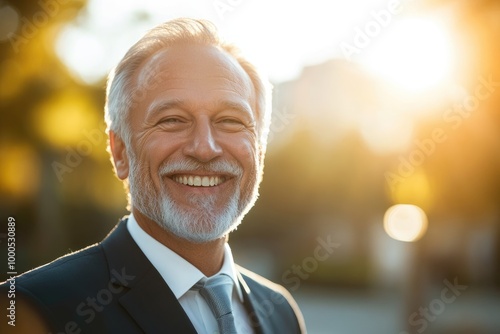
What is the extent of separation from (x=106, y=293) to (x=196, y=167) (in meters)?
0.62

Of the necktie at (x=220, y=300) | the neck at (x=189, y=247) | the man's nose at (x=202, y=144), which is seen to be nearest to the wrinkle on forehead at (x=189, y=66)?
the man's nose at (x=202, y=144)

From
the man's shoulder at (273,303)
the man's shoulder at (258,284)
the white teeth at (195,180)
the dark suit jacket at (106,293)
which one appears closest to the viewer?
the dark suit jacket at (106,293)

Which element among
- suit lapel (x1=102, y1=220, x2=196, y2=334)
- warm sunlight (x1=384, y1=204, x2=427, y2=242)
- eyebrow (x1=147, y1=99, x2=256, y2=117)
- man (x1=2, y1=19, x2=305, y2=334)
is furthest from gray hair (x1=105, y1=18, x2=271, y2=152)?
warm sunlight (x1=384, y1=204, x2=427, y2=242)

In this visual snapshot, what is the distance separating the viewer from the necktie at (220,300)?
2.39 metres

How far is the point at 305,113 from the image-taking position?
20.2 m

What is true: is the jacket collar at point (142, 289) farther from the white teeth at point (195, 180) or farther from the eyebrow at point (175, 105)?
the eyebrow at point (175, 105)

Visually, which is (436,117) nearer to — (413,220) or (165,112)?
(413,220)

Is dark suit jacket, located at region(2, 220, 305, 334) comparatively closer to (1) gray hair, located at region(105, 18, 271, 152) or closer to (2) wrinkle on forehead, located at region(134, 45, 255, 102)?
(1) gray hair, located at region(105, 18, 271, 152)

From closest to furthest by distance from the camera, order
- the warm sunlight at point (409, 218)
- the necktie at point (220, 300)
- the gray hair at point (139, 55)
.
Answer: the necktie at point (220, 300) → the gray hair at point (139, 55) → the warm sunlight at point (409, 218)

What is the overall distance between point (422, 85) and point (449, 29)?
665 mm

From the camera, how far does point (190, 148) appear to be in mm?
2463

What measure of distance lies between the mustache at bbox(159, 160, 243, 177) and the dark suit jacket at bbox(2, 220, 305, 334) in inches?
13.8

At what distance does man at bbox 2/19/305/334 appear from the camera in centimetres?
230

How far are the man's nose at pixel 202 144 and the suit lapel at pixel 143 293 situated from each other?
47cm
